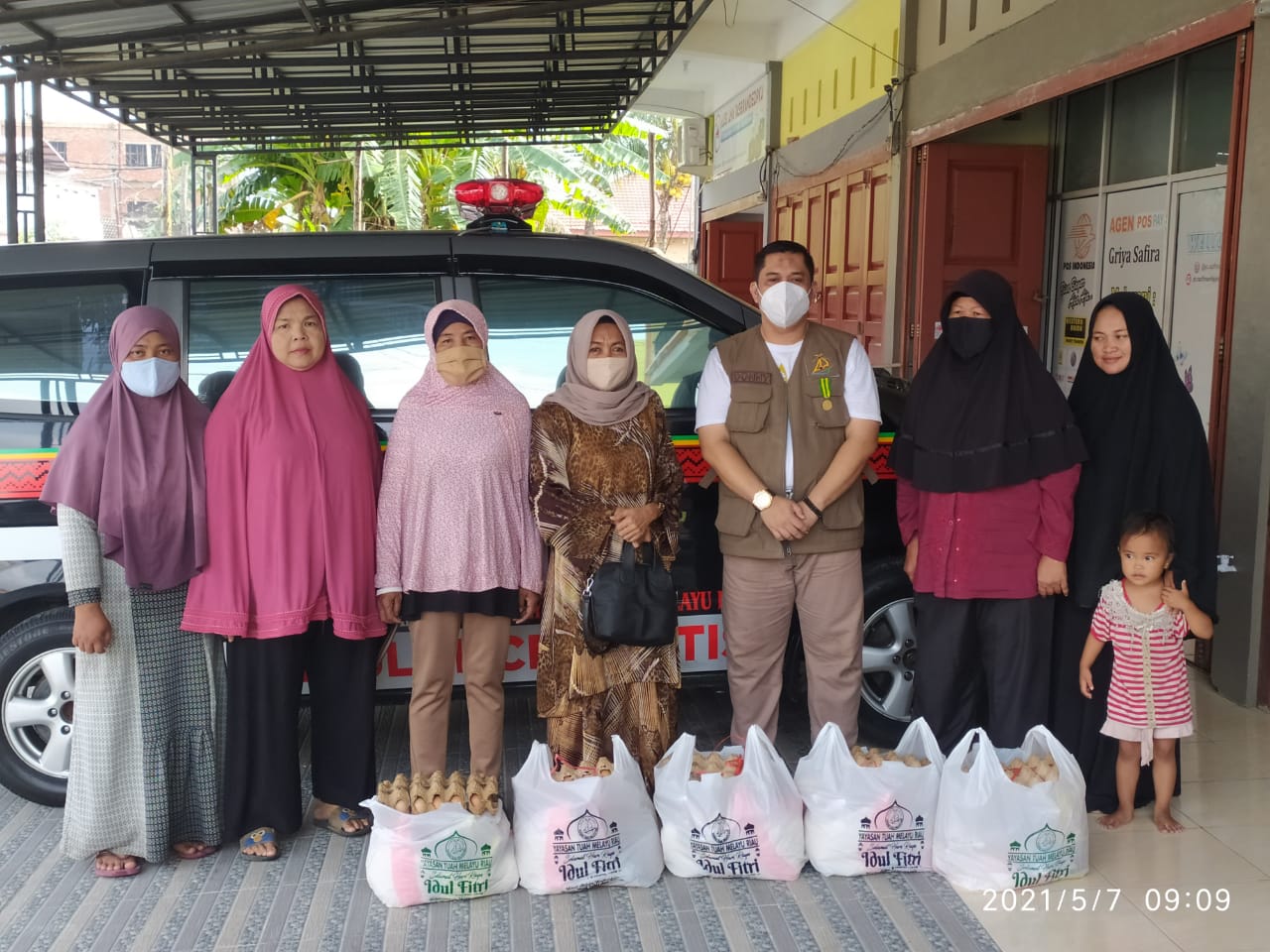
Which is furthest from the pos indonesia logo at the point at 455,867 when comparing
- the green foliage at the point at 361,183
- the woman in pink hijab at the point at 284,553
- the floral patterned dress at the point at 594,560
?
the green foliage at the point at 361,183

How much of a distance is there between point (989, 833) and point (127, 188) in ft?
158

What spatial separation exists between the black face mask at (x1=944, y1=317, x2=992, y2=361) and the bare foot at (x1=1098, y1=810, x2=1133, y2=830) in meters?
1.49

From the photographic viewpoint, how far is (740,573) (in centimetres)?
372

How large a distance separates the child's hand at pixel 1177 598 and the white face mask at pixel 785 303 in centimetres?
135

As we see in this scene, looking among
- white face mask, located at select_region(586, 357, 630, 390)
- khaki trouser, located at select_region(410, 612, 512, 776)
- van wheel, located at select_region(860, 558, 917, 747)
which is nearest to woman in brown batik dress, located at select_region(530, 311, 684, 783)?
white face mask, located at select_region(586, 357, 630, 390)

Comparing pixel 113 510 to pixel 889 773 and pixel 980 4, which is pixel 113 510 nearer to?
pixel 889 773

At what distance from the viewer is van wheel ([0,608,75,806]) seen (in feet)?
12.0

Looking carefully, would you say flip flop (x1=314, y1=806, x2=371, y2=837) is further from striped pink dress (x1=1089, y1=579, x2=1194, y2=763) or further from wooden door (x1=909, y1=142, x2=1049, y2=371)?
wooden door (x1=909, y1=142, x2=1049, y2=371)

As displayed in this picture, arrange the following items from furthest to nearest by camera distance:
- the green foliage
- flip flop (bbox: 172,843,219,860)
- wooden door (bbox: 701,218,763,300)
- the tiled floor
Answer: the green foliage → wooden door (bbox: 701,218,763,300) → flip flop (bbox: 172,843,219,860) → the tiled floor

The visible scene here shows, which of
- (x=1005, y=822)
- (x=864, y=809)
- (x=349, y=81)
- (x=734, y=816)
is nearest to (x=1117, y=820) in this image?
(x=1005, y=822)

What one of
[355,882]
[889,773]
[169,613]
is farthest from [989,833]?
[169,613]

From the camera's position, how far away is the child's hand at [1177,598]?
3420 mm

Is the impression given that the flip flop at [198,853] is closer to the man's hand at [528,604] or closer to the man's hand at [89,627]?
the man's hand at [89,627]
